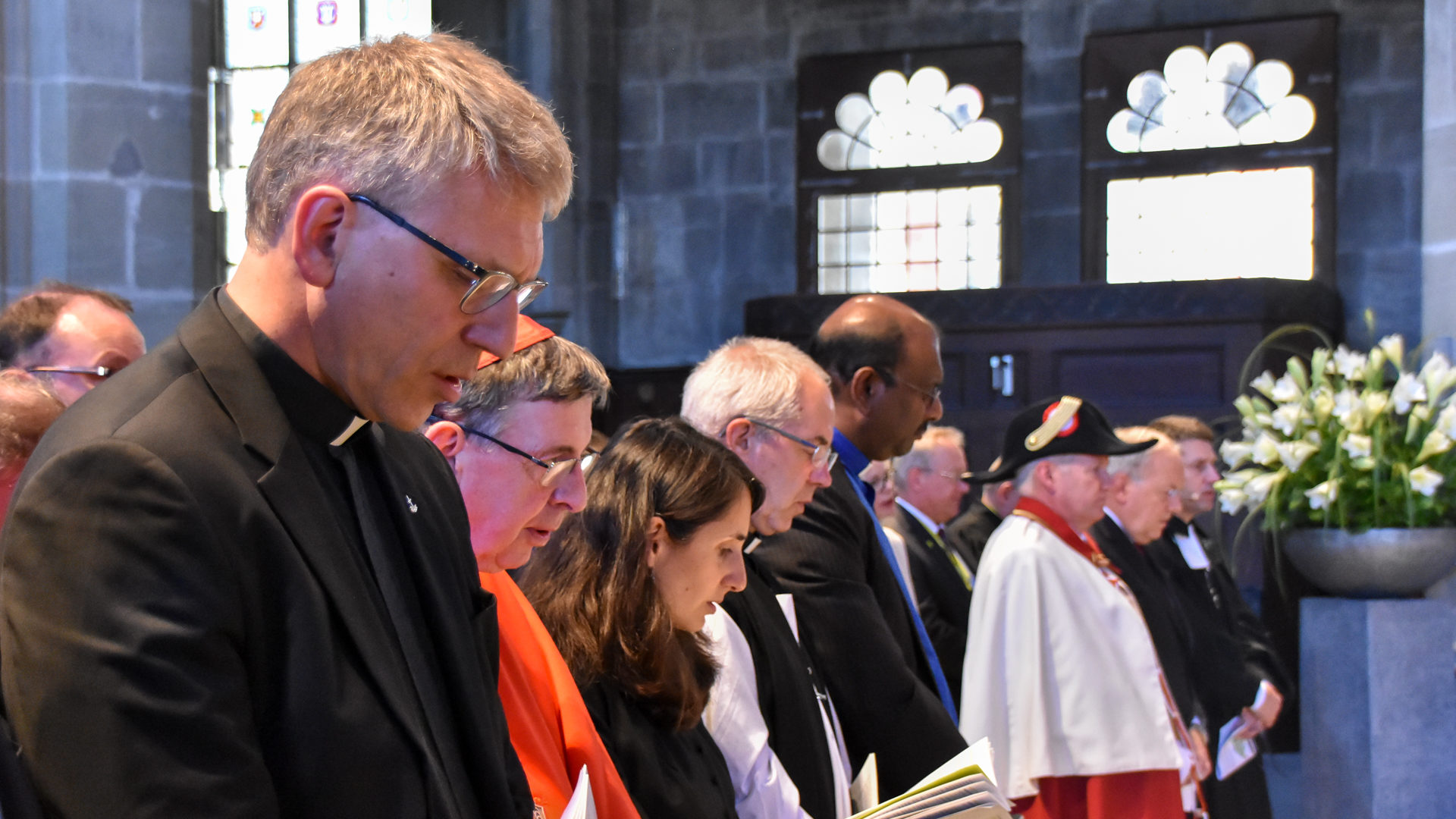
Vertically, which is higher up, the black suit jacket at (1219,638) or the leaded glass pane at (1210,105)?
the leaded glass pane at (1210,105)

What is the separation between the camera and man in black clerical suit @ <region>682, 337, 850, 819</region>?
→ 2463 mm

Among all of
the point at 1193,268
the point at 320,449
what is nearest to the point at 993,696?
the point at 320,449

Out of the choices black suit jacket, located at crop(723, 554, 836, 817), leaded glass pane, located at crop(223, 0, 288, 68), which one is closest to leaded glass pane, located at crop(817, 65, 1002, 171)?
leaded glass pane, located at crop(223, 0, 288, 68)

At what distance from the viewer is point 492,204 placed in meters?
1.30

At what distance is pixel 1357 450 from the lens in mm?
5492

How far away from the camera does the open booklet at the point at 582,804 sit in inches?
66.4

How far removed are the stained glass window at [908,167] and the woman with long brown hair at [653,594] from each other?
8.35 meters

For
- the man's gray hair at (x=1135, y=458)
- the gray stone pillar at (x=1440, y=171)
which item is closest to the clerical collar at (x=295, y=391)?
the man's gray hair at (x=1135, y=458)

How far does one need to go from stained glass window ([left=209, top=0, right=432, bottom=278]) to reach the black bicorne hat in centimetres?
636

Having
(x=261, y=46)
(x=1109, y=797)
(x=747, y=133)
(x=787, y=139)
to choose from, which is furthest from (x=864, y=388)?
(x=747, y=133)

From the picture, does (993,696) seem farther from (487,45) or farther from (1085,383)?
(487,45)

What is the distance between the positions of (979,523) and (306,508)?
16.6 feet

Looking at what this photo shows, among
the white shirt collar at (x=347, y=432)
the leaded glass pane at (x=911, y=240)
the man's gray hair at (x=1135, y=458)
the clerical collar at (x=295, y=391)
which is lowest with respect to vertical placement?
the man's gray hair at (x=1135, y=458)

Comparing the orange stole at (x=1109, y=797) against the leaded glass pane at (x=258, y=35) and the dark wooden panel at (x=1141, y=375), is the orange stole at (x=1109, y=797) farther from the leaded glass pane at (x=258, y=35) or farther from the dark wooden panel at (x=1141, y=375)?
the leaded glass pane at (x=258, y=35)
